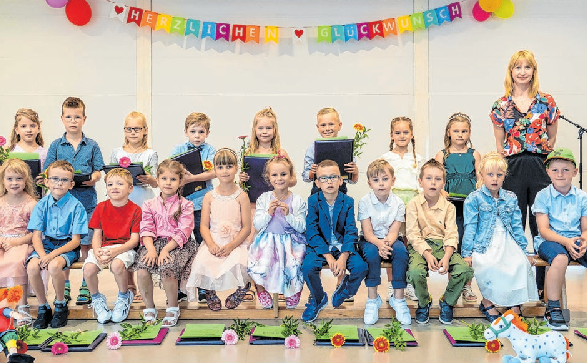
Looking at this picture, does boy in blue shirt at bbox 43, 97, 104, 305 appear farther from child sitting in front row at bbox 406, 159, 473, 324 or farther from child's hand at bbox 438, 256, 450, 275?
child's hand at bbox 438, 256, 450, 275

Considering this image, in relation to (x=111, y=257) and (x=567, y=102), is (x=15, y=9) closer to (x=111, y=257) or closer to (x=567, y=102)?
(x=111, y=257)

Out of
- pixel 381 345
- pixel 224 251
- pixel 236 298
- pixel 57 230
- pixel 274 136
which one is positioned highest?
pixel 274 136

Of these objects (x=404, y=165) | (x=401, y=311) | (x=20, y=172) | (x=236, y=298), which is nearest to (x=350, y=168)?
(x=404, y=165)

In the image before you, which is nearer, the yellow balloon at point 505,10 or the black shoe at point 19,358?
the black shoe at point 19,358

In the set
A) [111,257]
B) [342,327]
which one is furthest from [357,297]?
[111,257]

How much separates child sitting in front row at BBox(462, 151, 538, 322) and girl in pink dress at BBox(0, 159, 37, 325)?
2630mm

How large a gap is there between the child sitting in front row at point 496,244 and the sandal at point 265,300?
1.18 metres

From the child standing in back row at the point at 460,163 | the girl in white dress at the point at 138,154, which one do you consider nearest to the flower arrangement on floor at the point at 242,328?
the girl in white dress at the point at 138,154

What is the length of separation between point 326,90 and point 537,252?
2536mm

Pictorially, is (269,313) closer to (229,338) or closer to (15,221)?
(229,338)

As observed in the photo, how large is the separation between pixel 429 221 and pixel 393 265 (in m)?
0.38

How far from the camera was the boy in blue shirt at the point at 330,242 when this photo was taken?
11.6 ft

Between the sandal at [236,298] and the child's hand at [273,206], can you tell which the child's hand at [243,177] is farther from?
the sandal at [236,298]

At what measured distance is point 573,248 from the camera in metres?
3.50
